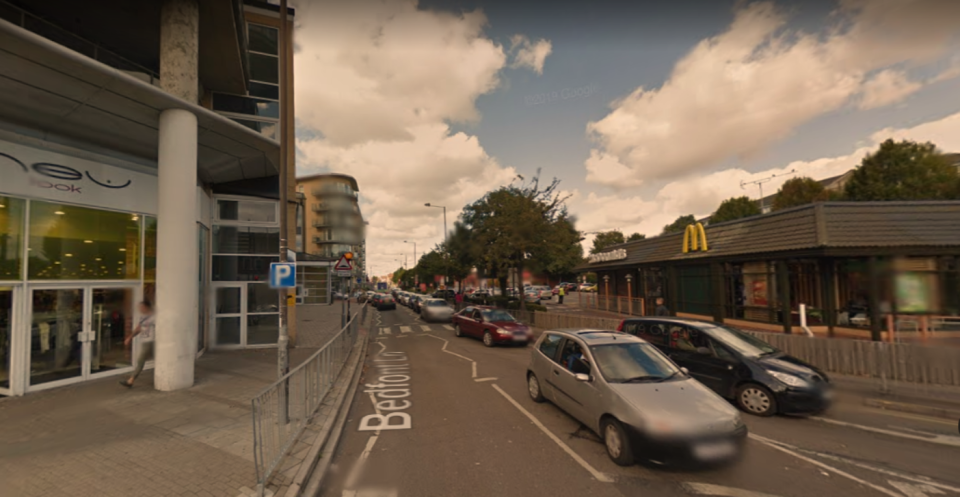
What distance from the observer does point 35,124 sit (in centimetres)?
786

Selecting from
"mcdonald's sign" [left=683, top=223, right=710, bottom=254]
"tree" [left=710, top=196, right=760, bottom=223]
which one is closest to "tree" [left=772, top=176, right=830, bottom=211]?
"tree" [left=710, top=196, right=760, bottom=223]

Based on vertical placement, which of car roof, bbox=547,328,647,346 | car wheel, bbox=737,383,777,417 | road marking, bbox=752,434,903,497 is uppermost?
car roof, bbox=547,328,647,346

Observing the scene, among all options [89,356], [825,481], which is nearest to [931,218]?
[825,481]

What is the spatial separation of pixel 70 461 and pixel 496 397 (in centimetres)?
629

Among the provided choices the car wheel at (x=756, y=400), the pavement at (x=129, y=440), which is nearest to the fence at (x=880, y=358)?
the car wheel at (x=756, y=400)

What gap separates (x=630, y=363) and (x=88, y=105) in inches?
420

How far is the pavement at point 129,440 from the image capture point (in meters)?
4.38

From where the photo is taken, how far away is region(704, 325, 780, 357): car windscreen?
7320mm

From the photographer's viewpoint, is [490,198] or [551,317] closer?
[551,317]

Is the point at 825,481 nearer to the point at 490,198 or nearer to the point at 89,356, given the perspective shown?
the point at 89,356

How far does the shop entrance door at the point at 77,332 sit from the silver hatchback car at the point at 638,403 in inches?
390

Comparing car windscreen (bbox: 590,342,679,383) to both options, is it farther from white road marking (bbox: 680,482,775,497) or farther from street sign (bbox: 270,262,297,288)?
street sign (bbox: 270,262,297,288)

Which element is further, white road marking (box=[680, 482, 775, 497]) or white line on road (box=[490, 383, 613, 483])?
white line on road (box=[490, 383, 613, 483])

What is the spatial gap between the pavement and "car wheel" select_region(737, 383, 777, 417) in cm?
757
